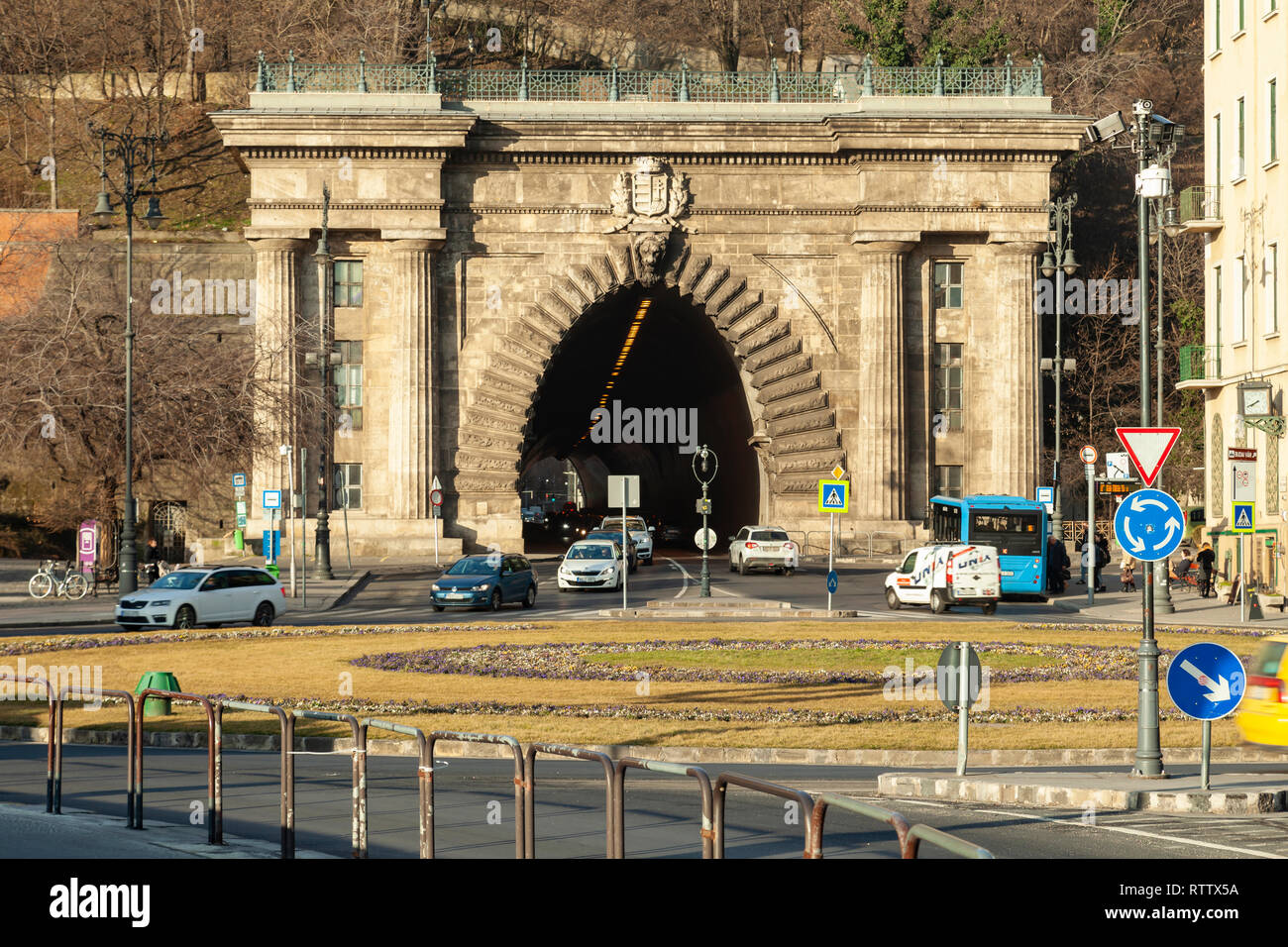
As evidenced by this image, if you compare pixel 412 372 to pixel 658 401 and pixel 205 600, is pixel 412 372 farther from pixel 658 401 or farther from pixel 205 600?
pixel 658 401

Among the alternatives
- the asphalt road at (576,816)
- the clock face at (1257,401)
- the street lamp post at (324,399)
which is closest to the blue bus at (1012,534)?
the clock face at (1257,401)

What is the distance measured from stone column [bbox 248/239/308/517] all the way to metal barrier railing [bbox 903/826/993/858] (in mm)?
53788

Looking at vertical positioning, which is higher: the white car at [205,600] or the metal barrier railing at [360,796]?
the metal barrier railing at [360,796]

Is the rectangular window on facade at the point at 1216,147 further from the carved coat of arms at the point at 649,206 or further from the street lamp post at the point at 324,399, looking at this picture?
the street lamp post at the point at 324,399

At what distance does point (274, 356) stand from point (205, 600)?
23691mm

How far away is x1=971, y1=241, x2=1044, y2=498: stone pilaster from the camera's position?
63.3m

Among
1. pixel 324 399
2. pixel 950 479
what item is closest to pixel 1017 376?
pixel 950 479

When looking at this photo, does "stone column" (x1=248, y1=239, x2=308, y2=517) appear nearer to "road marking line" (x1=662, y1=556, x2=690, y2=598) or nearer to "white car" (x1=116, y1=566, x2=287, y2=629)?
"road marking line" (x1=662, y1=556, x2=690, y2=598)

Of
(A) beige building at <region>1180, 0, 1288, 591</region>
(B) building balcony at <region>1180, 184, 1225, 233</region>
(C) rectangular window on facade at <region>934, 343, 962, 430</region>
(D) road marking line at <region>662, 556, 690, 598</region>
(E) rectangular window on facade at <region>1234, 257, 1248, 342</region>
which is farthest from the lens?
(C) rectangular window on facade at <region>934, 343, 962, 430</region>

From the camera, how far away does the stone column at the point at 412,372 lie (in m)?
62.1

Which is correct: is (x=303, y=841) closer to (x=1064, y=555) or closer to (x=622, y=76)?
(x=1064, y=555)

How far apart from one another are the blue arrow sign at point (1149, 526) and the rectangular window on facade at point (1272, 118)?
31.9m

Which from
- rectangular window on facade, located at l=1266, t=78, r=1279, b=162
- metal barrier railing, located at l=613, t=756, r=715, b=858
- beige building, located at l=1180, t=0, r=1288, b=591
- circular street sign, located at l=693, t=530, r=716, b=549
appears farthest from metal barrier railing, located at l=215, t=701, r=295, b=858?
rectangular window on facade, located at l=1266, t=78, r=1279, b=162
